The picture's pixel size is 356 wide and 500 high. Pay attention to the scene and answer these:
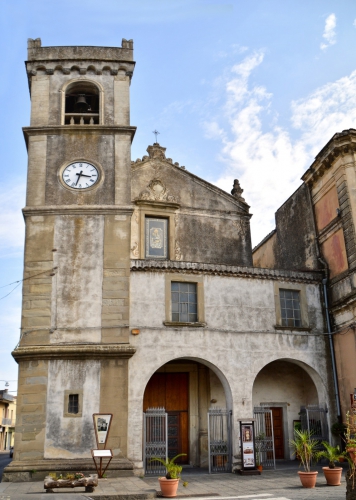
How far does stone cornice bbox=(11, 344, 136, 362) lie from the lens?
17.0m

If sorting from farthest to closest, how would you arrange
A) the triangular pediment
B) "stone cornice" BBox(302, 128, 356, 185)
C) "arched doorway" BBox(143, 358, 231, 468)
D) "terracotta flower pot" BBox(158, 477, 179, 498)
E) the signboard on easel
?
1. the triangular pediment
2. "stone cornice" BBox(302, 128, 356, 185)
3. "arched doorway" BBox(143, 358, 231, 468)
4. the signboard on easel
5. "terracotta flower pot" BBox(158, 477, 179, 498)

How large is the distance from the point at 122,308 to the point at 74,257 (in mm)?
2463

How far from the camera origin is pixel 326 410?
19.7 meters

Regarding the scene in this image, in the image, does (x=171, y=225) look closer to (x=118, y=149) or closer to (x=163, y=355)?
(x=118, y=149)

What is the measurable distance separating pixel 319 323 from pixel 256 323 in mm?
2827

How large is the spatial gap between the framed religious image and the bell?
11.9 meters

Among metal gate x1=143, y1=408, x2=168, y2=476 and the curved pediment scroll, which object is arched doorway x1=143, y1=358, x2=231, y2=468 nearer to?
metal gate x1=143, y1=408, x2=168, y2=476

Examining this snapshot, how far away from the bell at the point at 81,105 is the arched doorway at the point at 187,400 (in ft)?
35.4

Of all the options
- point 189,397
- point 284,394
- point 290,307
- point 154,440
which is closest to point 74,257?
point 154,440

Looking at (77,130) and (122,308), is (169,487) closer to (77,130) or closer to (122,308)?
(122,308)

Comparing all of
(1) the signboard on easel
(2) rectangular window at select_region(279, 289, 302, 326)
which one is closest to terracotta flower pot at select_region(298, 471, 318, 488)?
(1) the signboard on easel

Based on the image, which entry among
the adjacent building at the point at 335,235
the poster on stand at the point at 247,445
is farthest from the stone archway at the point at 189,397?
the adjacent building at the point at 335,235

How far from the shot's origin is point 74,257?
18.4m

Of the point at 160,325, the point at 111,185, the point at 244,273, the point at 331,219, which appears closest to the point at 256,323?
the point at 244,273
